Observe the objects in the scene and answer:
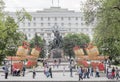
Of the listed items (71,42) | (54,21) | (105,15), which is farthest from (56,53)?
(54,21)

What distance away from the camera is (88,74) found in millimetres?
47281

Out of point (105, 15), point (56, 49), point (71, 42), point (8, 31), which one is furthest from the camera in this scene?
point (71, 42)

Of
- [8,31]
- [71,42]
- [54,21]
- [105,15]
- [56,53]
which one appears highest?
[54,21]

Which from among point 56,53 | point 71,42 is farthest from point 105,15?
point 71,42

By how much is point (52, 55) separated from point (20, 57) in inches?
1631

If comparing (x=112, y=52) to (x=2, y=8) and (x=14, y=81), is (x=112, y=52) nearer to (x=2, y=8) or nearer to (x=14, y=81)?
(x=2, y=8)

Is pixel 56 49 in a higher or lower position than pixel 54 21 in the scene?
lower

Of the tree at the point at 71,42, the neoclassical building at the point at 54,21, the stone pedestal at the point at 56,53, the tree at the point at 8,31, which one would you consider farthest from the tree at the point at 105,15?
the neoclassical building at the point at 54,21

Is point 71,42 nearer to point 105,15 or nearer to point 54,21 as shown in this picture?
point 54,21

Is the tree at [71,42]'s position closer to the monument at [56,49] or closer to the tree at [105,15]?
the monument at [56,49]

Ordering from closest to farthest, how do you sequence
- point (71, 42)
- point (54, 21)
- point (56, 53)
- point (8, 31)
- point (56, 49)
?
point (8, 31) → point (56, 53) → point (56, 49) → point (71, 42) → point (54, 21)

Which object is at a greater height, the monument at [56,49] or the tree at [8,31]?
the tree at [8,31]

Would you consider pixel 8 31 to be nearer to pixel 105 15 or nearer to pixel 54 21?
pixel 105 15

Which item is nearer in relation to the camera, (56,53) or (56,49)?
(56,53)
